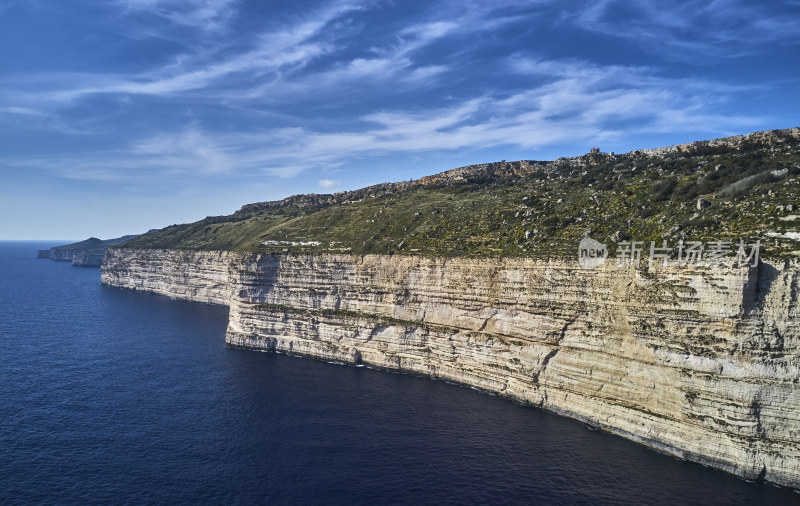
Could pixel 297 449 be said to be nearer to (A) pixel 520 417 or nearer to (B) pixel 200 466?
(B) pixel 200 466

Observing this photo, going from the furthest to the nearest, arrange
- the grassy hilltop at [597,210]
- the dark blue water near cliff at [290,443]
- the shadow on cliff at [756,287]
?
the grassy hilltop at [597,210], the shadow on cliff at [756,287], the dark blue water near cliff at [290,443]

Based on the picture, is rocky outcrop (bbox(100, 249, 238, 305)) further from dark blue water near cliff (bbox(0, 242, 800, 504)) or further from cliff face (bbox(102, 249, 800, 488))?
dark blue water near cliff (bbox(0, 242, 800, 504))

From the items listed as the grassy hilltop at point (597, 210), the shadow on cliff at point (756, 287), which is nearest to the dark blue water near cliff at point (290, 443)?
the shadow on cliff at point (756, 287)

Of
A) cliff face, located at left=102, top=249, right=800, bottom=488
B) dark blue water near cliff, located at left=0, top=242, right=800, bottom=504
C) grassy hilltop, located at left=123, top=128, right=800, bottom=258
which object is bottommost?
dark blue water near cliff, located at left=0, top=242, right=800, bottom=504

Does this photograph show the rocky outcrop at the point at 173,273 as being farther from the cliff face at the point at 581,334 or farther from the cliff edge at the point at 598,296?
the cliff face at the point at 581,334

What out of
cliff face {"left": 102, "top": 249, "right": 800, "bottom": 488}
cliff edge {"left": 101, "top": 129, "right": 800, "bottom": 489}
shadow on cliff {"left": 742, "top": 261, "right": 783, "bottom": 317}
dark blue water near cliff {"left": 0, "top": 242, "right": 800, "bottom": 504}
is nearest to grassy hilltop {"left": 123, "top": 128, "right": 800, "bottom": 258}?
cliff edge {"left": 101, "top": 129, "right": 800, "bottom": 489}

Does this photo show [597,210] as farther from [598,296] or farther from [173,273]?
[173,273]
